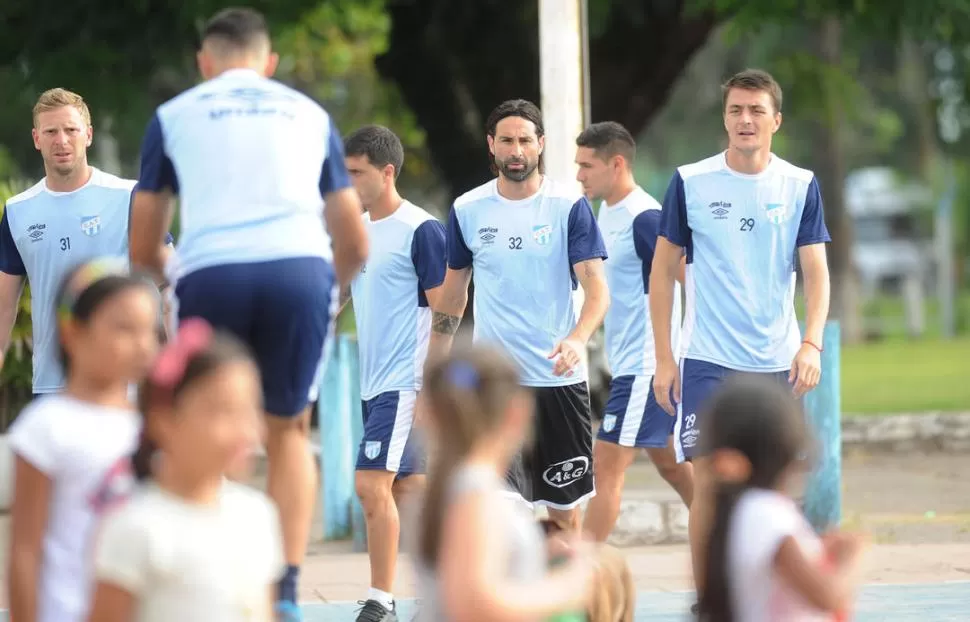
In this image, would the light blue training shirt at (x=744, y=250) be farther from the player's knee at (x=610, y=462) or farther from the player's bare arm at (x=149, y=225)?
the player's bare arm at (x=149, y=225)

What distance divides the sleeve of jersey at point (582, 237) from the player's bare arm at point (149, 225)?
266 cm

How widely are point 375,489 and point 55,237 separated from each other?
5.82 ft

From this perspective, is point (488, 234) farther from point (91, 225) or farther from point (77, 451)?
point (77, 451)

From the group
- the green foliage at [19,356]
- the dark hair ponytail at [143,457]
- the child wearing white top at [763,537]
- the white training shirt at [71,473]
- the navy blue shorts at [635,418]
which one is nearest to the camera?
the child wearing white top at [763,537]

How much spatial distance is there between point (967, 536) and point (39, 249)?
5.75 m

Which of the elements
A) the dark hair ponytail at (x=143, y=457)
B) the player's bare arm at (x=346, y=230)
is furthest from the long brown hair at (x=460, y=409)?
the player's bare arm at (x=346, y=230)

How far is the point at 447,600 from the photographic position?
12.8 feet

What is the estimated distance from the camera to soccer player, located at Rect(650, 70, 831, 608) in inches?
305

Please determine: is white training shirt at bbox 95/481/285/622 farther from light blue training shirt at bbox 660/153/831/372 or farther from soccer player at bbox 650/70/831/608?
light blue training shirt at bbox 660/153/831/372

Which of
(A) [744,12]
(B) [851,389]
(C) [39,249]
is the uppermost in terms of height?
(A) [744,12]

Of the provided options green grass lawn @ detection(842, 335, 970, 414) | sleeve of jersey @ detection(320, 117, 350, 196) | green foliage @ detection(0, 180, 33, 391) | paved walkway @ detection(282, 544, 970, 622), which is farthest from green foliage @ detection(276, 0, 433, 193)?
sleeve of jersey @ detection(320, 117, 350, 196)

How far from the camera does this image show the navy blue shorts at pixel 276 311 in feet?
17.9

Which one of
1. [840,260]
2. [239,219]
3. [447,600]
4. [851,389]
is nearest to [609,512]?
[239,219]

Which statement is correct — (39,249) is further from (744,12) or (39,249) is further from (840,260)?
(840,260)
